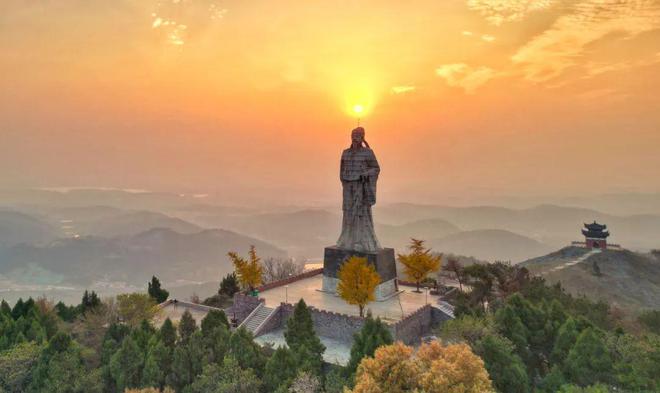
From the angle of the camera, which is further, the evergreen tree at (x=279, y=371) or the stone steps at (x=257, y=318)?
the stone steps at (x=257, y=318)

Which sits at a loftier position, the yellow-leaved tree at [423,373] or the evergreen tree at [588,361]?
the yellow-leaved tree at [423,373]

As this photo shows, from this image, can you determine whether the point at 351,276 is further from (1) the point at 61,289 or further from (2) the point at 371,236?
(1) the point at 61,289

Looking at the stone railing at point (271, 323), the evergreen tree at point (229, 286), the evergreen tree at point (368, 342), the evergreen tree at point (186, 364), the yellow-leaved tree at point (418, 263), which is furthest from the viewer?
the evergreen tree at point (229, 286)

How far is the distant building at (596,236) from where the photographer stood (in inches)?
2502

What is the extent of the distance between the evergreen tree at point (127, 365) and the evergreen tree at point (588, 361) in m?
22.4

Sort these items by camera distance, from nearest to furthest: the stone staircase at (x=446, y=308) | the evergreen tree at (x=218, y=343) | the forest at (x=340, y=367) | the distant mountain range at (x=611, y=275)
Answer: the forest at (x=340, y=367) → the evergreen tree at (x=218, y=343) → the stone staircase at (x=446, y=308) → the distant mountain range at (x=611, y=275)

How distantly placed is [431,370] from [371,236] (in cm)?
2143

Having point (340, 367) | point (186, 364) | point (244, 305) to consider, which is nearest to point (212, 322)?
point (186, 364)

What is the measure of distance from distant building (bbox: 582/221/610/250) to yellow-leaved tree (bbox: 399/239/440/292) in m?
45.7

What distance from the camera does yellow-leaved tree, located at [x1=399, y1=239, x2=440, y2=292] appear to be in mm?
33500

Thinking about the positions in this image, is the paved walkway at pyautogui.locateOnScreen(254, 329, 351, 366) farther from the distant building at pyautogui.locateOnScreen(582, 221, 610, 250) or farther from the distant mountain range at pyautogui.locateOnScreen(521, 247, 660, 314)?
the distant building at pyautogui.locateOnScreen(582, 221, 610, 250)

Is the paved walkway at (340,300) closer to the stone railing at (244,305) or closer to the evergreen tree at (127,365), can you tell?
the stone railing at (244,305)

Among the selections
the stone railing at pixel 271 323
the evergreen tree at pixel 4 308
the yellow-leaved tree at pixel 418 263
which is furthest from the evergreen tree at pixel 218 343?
the evergreen tree at pixel 4 308

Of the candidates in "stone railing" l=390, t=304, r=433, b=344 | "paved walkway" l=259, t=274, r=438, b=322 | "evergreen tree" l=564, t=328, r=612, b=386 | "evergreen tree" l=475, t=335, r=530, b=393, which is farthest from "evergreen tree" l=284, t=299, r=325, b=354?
"evergreen tree" l=564, t=328, r=612, b=386
